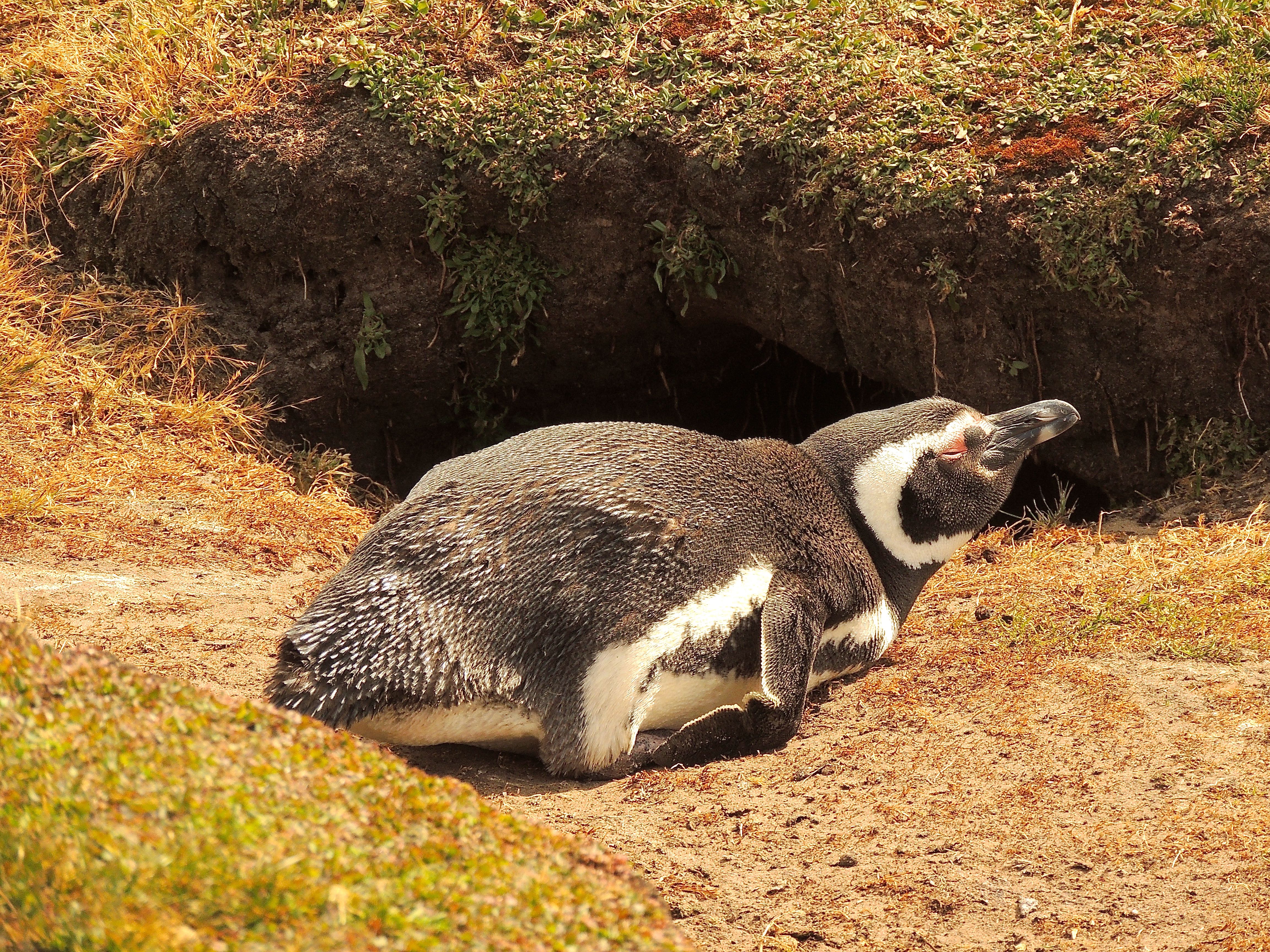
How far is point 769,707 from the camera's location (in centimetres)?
384

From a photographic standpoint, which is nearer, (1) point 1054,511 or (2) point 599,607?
(2) point 599,607

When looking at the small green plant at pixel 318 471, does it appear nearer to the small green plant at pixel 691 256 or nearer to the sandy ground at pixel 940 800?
the sandy ground at pixel 940 800

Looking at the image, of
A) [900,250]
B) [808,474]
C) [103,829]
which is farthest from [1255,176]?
[103,829]

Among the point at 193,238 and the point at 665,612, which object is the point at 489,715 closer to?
the point at 665,612

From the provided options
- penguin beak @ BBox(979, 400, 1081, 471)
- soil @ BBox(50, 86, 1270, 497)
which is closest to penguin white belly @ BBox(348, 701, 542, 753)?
penguin beak @ BBox(979, 400, 1081, 471)

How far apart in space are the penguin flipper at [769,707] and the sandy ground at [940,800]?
72mm

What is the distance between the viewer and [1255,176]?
5.30m

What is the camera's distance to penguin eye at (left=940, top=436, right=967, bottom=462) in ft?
15.0

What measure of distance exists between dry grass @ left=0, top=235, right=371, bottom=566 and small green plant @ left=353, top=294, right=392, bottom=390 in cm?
53

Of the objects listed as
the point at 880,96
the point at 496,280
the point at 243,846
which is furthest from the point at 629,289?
the point at 243,846

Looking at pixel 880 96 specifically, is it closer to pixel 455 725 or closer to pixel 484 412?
pixel 484 412

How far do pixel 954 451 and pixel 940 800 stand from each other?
156 cm

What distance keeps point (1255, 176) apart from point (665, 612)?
133 inches

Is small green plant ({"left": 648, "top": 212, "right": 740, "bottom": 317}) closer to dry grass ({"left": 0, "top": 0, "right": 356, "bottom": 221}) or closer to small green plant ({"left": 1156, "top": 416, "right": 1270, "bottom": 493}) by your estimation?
dry grass ({"left": 0, "top": 0, "right": 356, "bottom": 221})
